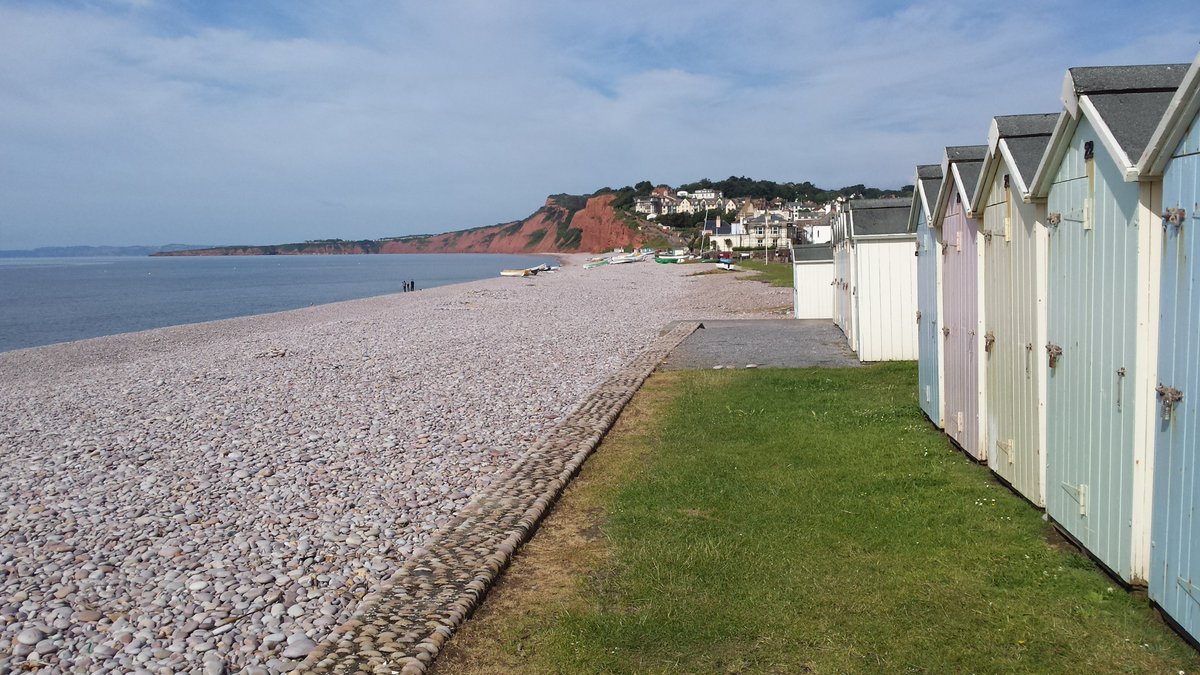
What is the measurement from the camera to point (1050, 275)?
666 centimetres

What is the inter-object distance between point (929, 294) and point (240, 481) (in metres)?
8.15

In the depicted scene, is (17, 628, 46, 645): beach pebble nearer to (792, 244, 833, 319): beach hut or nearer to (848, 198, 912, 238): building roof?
(848, 198, 912, 238): building roof

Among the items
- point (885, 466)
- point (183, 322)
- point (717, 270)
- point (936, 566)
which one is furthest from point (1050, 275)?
point (717, 270)

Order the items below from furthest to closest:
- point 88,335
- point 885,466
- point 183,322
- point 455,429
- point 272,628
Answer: point 183,322
point 88,335
point 455,429
point 885,466
point 272,628

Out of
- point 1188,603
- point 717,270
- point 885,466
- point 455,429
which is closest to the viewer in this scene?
point 1188,603

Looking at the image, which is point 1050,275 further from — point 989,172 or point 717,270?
point 717,270

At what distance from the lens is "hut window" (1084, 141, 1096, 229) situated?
227 inches

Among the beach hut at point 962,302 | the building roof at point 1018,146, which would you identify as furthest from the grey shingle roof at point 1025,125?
the beach hut at point 962,302

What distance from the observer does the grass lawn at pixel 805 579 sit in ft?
16.8

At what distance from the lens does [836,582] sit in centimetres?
616

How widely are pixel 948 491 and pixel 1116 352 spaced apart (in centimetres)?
294

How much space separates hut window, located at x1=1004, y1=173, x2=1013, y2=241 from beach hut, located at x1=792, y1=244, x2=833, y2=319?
17284 millimetres

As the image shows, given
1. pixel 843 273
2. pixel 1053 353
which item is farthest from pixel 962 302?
pixel 843 273

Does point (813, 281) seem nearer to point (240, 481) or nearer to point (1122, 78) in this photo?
point (240, 481)
